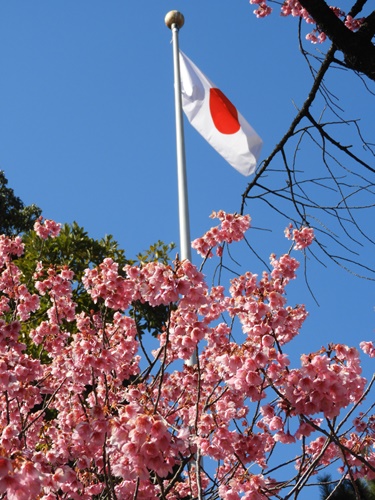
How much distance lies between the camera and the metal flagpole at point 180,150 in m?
7.73

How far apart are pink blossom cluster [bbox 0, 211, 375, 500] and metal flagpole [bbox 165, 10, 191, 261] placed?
217 cm

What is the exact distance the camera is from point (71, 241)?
414 inches

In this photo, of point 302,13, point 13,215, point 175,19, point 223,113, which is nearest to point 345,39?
point 302,13

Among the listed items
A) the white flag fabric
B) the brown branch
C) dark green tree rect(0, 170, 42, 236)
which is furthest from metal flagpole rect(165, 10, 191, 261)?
dark green tree rect(0, 170, 42, 236)

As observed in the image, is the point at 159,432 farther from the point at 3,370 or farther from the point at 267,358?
the point at 3,370

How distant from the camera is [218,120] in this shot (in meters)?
9.38

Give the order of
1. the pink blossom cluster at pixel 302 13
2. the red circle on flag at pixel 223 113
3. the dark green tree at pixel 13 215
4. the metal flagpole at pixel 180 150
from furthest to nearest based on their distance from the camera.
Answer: the dark green tree at pixel 13 215
the red circle on flag at pixel 223 113
the metal flagpole at pixel 180 150
the pink blossom cluster at pixel 302 13

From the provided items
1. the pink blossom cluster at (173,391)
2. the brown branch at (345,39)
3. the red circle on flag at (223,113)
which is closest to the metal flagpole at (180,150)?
the red circle on flag at (223,113)

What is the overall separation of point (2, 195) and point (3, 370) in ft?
43.1

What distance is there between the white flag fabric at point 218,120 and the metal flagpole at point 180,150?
226 mm

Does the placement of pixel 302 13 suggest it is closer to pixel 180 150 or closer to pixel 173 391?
pixel 173 391

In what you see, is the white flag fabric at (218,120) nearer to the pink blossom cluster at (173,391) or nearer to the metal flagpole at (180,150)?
the metal flagpole at (180,150)

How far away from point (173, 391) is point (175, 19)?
759 centimetres

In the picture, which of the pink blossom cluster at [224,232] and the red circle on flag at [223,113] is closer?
the pink blossom cluster at [224,232]
